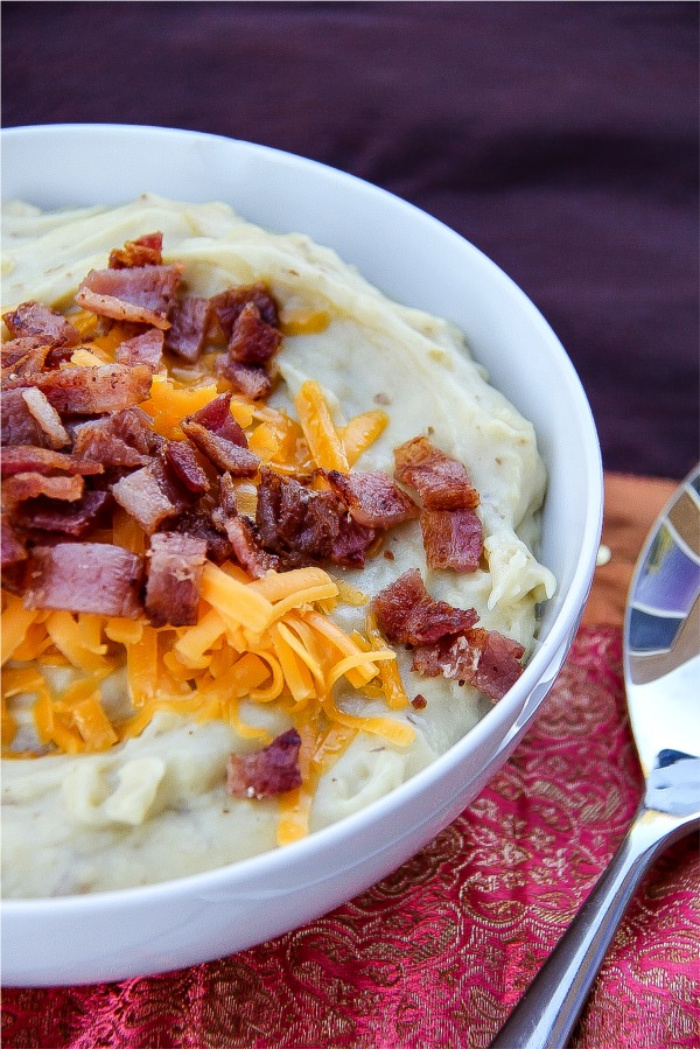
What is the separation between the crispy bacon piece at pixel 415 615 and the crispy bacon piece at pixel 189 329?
97cm

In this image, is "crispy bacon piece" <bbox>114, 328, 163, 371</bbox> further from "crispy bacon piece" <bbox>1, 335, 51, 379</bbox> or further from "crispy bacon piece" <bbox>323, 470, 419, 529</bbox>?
"crispy bacon piece" <bbox>323, 470, 419, 529</bbox>

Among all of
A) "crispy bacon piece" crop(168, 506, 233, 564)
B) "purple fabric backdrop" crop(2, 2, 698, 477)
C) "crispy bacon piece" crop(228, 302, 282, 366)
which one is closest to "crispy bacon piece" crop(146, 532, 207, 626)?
"crispy bacon piece" crop(168, 506, 233, 564)

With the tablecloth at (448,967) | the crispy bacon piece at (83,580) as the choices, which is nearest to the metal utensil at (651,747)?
the tablecloth at (448,967)

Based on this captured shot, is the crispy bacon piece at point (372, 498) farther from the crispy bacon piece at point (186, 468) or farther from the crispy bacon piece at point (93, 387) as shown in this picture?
the crispy bacon piece at point (93, 387)

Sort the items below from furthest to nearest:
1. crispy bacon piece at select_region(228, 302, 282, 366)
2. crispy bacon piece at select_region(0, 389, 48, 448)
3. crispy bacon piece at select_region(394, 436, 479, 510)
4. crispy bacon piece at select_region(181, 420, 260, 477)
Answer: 1. crispy bacon piece at select_region(228, 302, 282, 366)
2. crispy bacon piece at select_region(394, 436, 479, 510)
3. crispy bacon piece at select_region(181, 420, 260, 477)
4. crispy bacon piece at select_region(0, 389, 48, 448)

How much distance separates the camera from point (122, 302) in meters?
3.00

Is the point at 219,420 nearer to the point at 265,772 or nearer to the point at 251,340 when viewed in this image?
the point at 251,340

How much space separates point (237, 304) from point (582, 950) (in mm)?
1973

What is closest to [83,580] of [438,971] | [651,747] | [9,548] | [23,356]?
[9,548]

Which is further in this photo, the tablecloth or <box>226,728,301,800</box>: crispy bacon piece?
the tablecloth

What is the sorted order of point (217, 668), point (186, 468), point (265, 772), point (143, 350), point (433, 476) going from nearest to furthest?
point (265, 772) → point (217, 668) → point (186, 468) → point (433, 476) → point (143, 350)

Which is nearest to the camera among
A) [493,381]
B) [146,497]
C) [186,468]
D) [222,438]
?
[146,497]

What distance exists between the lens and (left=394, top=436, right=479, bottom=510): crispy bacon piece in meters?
2.74

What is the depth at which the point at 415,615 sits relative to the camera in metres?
2.55
